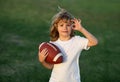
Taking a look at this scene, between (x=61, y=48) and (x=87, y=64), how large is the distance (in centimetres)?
364

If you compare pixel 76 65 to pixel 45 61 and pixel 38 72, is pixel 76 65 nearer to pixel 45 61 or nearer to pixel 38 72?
pixel 45 61

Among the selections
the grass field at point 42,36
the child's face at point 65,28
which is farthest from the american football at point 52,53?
the grass field at point 42,36

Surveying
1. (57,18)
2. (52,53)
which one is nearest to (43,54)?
(52,53)

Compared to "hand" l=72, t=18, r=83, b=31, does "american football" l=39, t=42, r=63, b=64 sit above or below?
below

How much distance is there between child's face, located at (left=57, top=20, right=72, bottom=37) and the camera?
14.3ft

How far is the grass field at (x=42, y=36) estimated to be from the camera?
7367mm

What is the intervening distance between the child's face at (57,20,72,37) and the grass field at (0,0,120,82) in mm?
2700

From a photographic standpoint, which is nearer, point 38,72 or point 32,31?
point 38,72

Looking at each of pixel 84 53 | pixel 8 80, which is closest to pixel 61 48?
pixel 8 80

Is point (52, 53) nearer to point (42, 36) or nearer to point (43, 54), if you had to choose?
point (43, 54)

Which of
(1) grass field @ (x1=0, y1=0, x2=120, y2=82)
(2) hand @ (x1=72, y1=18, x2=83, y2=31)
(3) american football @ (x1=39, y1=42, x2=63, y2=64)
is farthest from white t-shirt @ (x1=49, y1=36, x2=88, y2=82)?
(1) grass field @ (x1=0, y1=0, x2=120, y2=82)

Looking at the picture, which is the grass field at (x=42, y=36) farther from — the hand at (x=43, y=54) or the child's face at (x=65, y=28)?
the child's face at (x=65, y=28)

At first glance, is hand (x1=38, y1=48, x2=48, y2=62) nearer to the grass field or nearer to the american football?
the american football

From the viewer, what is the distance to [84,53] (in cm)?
872
